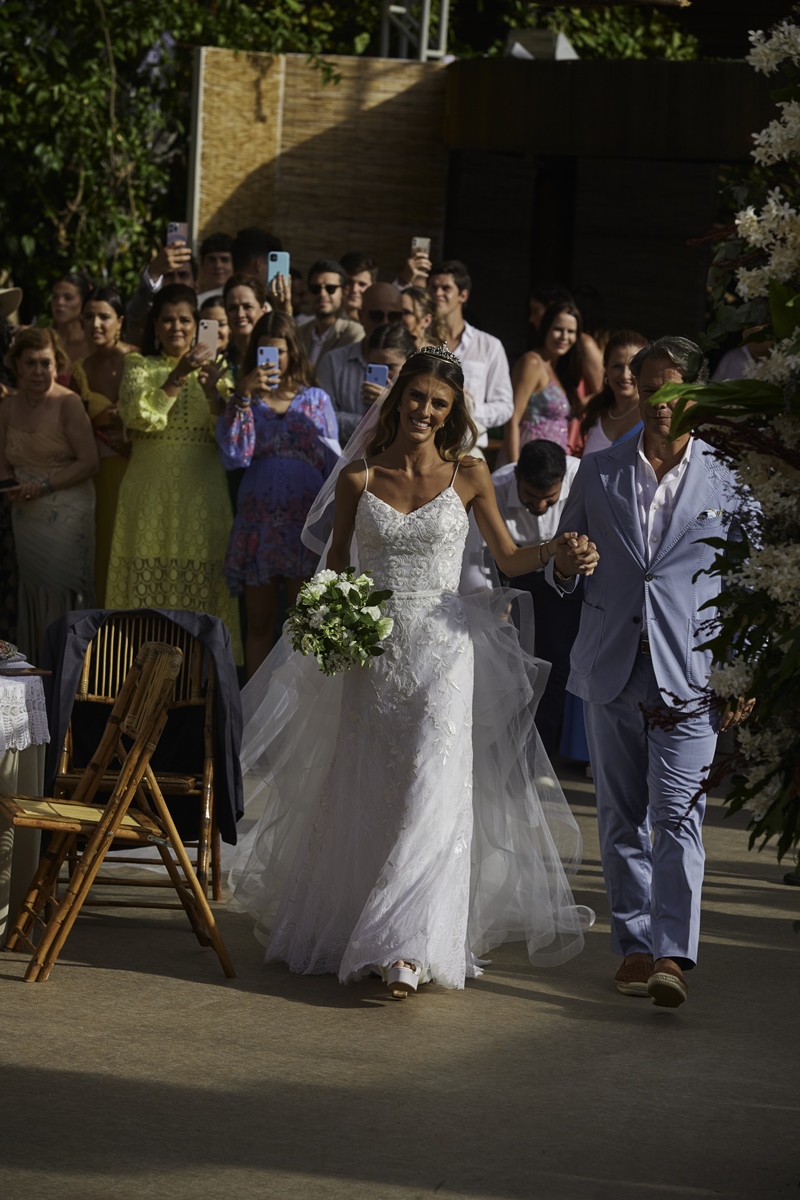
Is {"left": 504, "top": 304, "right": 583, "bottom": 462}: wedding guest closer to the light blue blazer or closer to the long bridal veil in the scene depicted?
the long bridal veil

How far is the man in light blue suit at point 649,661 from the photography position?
537 cm

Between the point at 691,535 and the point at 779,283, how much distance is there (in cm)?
209

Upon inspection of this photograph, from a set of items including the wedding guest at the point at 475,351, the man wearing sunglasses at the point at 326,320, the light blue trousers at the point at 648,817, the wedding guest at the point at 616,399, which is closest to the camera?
the light blue trousers at the point at 648,817

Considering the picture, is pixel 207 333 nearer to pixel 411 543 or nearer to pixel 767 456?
pixel 411 543

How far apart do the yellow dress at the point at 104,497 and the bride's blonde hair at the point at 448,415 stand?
11.3ft

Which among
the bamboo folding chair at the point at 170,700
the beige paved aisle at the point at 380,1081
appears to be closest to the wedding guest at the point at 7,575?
the bamboo folding chair at the point at 170,700

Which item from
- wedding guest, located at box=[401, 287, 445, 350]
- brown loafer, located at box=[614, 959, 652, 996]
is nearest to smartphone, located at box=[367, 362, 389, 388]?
wedding guest, located at box=[401, 287, 445, 350]

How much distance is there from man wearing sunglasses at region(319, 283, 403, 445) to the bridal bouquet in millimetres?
3575

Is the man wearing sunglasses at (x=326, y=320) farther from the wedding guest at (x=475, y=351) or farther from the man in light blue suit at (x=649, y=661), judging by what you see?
the man in light blue suit at (x=649, y=661)

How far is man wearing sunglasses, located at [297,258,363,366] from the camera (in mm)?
9805

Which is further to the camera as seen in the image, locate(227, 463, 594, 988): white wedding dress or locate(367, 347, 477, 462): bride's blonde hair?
locate(367, 347, 477, 462): bride's blonde hair

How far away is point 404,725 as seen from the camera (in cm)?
554

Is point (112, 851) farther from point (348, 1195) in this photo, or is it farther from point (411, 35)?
point (411, 35)

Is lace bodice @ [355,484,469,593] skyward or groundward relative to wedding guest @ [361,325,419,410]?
groundward
